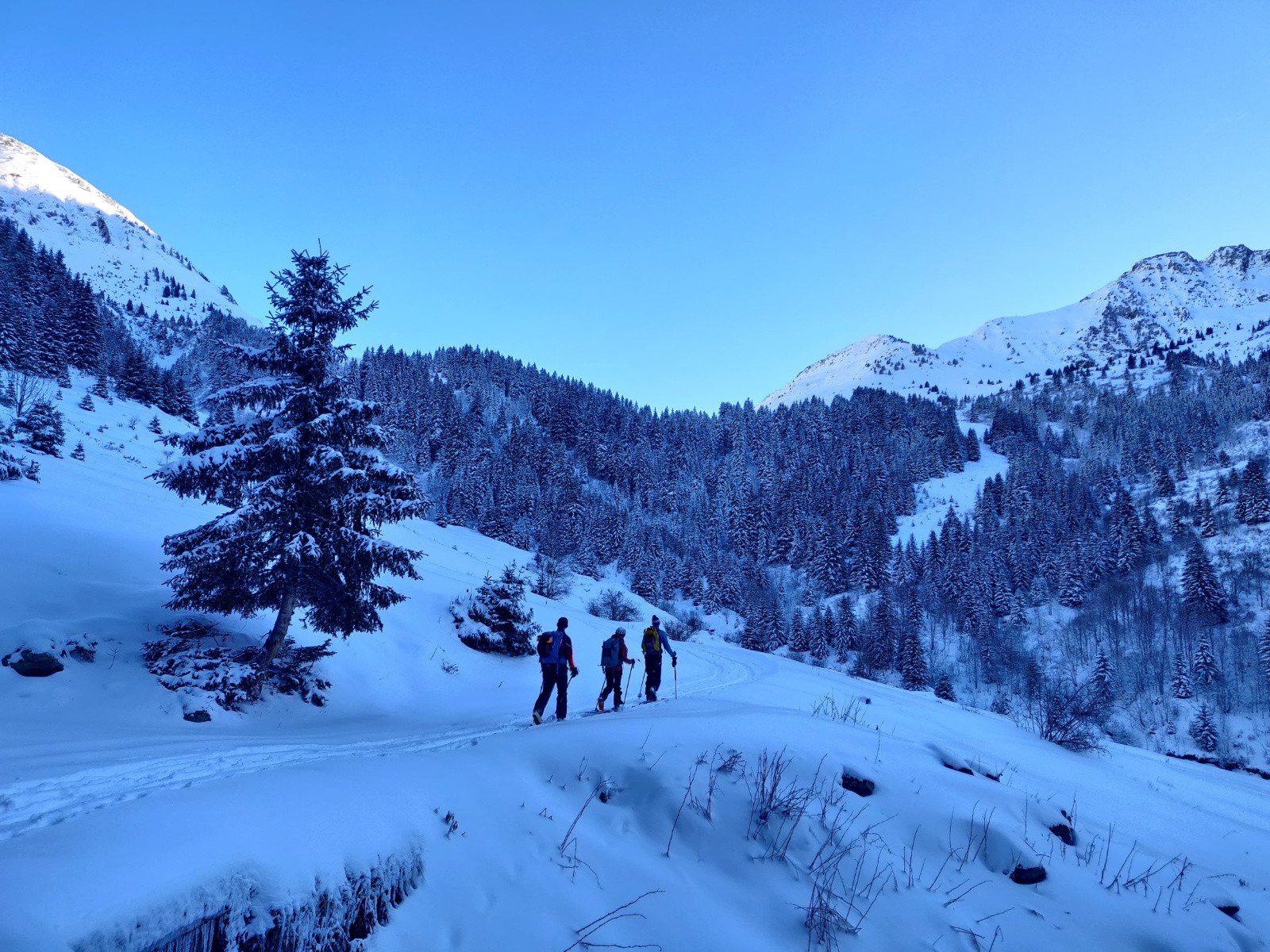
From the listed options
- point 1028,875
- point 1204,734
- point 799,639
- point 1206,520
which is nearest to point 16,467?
point 1028,875

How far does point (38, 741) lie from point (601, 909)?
8048mm

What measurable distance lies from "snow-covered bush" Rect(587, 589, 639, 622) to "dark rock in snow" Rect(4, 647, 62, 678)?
27.5m

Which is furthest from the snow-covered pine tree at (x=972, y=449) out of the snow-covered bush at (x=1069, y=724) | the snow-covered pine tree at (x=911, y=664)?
the snow-covered bush at (x=1069, y=724)

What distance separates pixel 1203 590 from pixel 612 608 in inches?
2642

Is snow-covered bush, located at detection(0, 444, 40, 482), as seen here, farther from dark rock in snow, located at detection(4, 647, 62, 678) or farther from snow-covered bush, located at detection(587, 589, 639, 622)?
snow-covered bush, located at detection(587, 589, 639, 622)

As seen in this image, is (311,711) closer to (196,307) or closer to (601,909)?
(601,909)

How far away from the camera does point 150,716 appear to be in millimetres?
9094

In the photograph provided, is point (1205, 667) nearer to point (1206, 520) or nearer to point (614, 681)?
point (1206, 520)

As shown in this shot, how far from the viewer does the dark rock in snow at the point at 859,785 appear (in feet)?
18.8

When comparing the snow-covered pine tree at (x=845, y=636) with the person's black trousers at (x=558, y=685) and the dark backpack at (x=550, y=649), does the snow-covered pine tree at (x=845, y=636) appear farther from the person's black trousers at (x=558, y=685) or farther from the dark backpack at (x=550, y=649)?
the dark backpack at (x=550, y=649)

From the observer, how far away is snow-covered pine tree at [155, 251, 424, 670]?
10.2 m

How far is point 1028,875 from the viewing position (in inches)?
190

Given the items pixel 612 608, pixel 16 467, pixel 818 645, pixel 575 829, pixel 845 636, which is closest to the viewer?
pixel 575 829

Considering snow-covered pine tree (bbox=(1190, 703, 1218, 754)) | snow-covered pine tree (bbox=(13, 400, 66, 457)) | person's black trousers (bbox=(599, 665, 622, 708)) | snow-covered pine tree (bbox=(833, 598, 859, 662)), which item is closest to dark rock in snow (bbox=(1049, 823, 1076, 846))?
person's black trousers (bbox=(599, 665, 622, 708))
